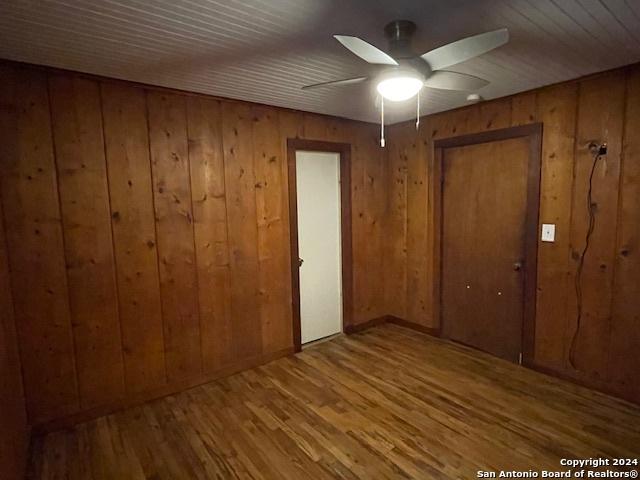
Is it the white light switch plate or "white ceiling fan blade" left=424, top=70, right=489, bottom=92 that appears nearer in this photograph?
"white ceiling fan blade" left=424, top=70, right=489, bottom=92

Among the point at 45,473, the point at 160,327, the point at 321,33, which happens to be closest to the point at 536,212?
the point at 321,33

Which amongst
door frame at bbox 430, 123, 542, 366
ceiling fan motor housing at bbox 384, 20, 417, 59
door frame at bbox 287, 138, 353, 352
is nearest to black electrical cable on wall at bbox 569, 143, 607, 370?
door frame at bbox 430, 123, 542, 366

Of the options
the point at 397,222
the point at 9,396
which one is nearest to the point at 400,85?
the point at 397,222

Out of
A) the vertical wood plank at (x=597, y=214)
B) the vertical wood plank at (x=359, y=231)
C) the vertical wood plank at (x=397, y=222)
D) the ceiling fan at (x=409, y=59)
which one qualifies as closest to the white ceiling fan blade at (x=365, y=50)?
the ceiling fan at (x=409, y=59)

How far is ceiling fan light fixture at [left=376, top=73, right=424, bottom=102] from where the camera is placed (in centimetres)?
167

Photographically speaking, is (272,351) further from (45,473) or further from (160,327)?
(45,473)

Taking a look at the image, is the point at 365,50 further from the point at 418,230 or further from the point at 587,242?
the point at 418,230

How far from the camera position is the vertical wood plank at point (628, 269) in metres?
2.36

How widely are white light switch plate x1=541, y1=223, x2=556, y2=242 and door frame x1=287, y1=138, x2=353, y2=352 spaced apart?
1.75m

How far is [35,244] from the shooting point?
219cm

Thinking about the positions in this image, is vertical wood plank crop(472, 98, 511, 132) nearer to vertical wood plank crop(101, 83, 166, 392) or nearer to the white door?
the white door

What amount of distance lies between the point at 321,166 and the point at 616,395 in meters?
3.00

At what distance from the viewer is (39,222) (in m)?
2.19

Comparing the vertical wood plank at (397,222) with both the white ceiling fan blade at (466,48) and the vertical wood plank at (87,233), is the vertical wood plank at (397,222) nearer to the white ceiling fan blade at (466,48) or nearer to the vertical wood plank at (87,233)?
the white ceiling fan blade at (466,48)
